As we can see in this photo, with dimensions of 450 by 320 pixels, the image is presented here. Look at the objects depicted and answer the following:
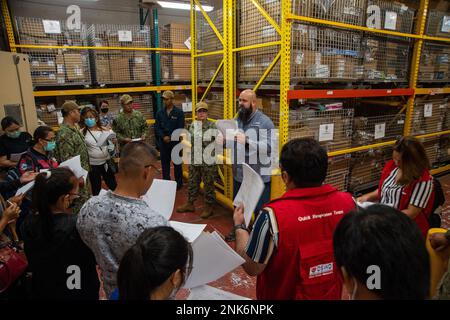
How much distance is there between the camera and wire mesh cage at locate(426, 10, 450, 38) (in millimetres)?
4625

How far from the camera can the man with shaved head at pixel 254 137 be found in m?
3.14

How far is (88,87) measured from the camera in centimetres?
615

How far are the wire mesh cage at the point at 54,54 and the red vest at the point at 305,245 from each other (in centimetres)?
582

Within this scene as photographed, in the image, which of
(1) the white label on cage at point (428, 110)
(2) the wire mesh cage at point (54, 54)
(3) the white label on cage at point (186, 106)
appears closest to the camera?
(1) the white label on cage at point (428, 110)

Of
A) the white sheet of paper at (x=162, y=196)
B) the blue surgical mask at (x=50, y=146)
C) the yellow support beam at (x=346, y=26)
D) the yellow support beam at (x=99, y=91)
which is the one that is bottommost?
the white sheet of paper at (x=162, y=196)

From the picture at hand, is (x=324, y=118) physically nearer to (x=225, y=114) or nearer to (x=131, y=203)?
(x=225, y=114)

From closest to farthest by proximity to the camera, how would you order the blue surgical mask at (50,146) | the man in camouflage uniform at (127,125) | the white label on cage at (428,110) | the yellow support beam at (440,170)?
the blue surgical mask at (50,146) < the man in camouflage uniform at (127,125) < the white label on cage at (428,110) < the yellow support beam at (440,170)

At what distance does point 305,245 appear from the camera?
1290 millimetres

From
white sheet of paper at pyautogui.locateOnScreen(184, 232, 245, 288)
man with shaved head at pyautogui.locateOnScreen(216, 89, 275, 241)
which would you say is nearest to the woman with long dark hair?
white sheet of paper at pyautogui.locateOnScreen(184, 232, 245, 288)

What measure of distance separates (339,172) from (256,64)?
1974 millimetres

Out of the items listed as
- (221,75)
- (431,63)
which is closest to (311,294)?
(221,75)

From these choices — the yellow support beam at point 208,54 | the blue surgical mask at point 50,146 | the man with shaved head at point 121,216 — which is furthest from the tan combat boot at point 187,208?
the man with shaved head at point 121,216

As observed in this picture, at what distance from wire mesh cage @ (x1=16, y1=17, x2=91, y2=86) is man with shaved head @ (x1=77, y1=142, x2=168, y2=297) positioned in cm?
524

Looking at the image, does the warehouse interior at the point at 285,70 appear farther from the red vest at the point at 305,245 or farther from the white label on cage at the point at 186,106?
the red vest at the point at 305,245
